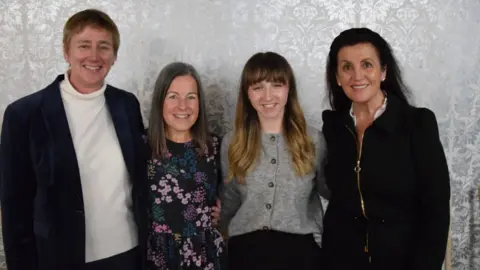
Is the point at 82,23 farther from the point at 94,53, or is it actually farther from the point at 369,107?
the point at 369,107

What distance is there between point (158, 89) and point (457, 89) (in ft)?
4.60

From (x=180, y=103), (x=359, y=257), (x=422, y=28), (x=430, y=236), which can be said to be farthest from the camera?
(x=422, y=28)

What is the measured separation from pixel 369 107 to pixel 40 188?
116 centimetres

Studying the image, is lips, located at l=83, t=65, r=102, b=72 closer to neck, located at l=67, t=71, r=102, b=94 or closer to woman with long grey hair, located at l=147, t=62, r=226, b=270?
neck, located at l=67, t=71, r=102, b=94

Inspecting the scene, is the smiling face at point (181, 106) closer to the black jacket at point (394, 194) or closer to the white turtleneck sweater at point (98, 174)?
the white turtleneck sweater at point (98, 174)

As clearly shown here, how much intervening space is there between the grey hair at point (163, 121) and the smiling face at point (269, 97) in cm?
23

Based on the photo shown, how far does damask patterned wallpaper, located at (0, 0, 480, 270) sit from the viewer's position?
213cm

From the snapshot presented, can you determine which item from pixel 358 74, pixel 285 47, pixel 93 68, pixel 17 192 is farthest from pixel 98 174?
pixel 285 47

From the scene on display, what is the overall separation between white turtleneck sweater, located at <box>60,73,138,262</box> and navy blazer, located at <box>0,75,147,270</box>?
0.04m

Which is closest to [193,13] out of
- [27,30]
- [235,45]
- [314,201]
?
[235,45]

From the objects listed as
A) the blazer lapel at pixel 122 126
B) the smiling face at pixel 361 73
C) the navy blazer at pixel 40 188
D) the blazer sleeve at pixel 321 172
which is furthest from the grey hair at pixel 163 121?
the smiling face at pixel 361 73

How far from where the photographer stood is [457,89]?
2152mm

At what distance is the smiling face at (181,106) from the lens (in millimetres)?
1743

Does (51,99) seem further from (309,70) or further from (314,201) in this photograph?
(309,70)
